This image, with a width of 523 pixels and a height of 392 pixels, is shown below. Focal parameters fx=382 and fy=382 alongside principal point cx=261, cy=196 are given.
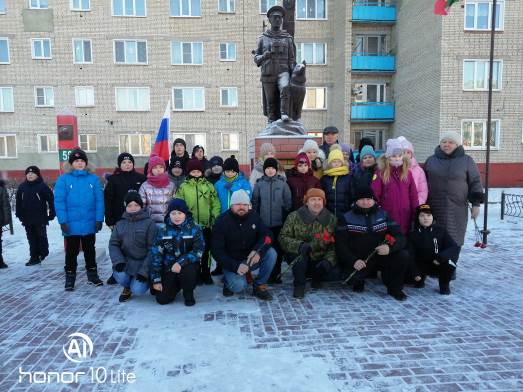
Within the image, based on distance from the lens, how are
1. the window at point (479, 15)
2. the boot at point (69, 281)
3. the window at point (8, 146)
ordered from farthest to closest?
the window at point (8, 146), the window at point (479, 15), the boot at point (69, 281)

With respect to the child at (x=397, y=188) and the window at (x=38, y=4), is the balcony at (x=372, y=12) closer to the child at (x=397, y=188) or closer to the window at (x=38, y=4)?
the window at (x=38, y=4)

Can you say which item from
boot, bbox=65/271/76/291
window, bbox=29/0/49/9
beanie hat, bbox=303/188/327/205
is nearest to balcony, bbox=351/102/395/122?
window, bbox=29/0/49/9

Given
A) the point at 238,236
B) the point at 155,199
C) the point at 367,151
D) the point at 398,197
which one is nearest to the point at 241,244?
the point at 238,236

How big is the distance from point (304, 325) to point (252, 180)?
2521mm

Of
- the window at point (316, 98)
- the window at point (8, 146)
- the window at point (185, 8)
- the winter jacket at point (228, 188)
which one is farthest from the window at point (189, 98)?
the winter jacket at point (228, 188)

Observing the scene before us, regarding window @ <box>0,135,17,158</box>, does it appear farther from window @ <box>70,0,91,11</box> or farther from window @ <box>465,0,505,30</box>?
window @ <box>465,0,505,30</box>

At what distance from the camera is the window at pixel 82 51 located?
22.2m

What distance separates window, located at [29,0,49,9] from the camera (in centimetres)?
2186

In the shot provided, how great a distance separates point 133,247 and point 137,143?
1941 cm

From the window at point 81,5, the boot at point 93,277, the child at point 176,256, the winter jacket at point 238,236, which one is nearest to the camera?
the child at point 176,256

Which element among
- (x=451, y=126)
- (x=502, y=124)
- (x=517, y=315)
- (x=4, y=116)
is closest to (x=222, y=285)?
(x=517, y=315)

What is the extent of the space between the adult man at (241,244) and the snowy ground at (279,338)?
213 mm

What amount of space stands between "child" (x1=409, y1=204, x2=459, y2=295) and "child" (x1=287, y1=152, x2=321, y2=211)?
138 centimetres

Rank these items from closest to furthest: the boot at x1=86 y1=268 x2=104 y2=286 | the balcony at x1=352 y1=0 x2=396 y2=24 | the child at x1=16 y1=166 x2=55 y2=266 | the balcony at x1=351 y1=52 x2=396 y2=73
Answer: the boot at x1=86 y1=268 x2=104 y2=286
the child at x1=16 y1=166 x2=55 y2=266
the balcony at x1=352 y1=0 x2=396 y2=24
the balcony at x1=351 y1=52 x2=396 y2=73
